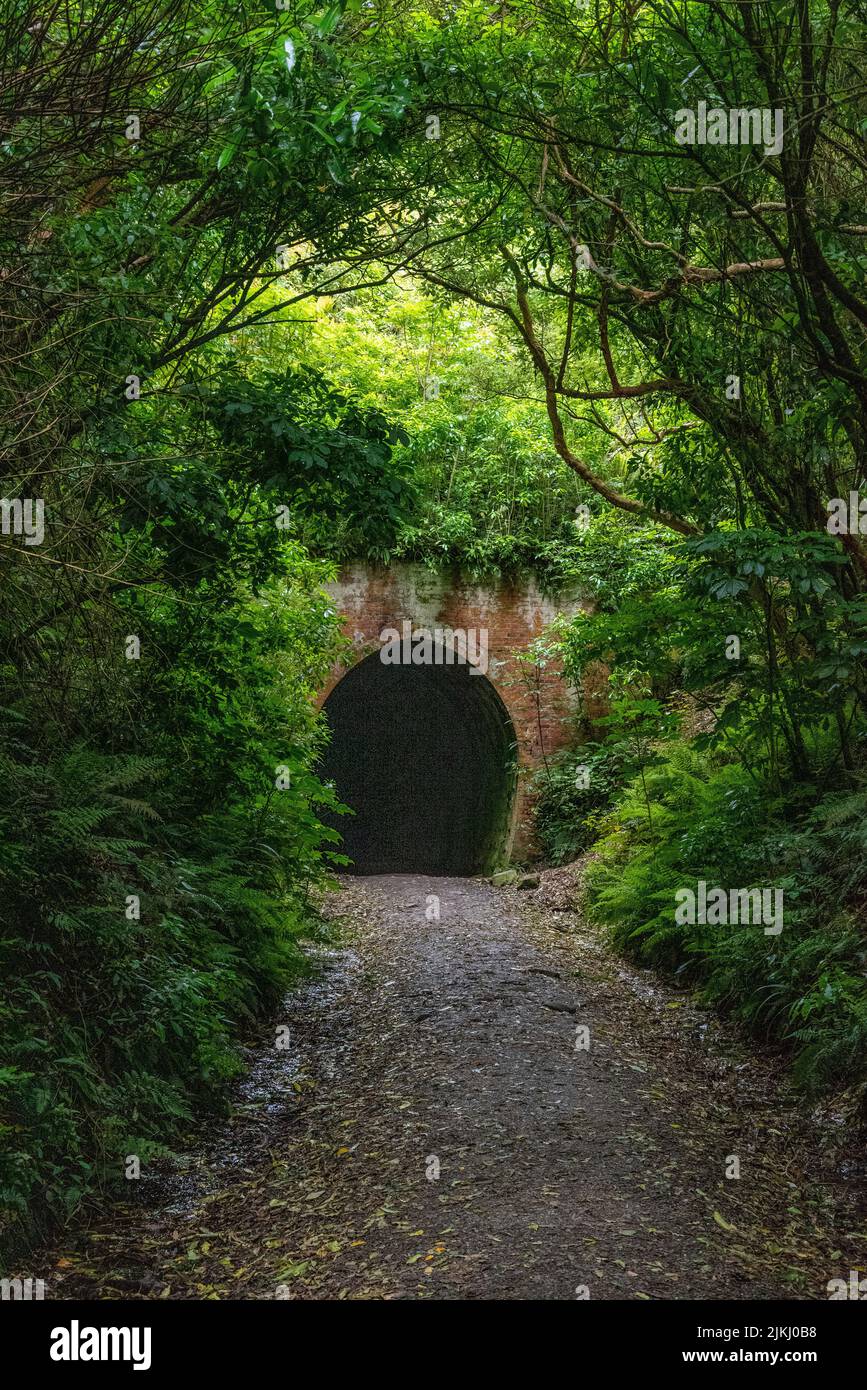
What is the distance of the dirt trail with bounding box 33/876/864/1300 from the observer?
4.00m

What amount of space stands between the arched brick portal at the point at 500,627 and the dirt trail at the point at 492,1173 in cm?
890

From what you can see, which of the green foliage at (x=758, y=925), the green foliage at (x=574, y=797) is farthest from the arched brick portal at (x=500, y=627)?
the green foliage at (x=758, y=925)

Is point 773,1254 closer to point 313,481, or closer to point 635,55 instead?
point 313,481

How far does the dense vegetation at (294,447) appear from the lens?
495cm

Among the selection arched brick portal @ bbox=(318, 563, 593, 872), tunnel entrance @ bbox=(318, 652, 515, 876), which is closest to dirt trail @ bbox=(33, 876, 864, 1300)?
arched brick portal @ bbox=(318, 563, 593, 872)

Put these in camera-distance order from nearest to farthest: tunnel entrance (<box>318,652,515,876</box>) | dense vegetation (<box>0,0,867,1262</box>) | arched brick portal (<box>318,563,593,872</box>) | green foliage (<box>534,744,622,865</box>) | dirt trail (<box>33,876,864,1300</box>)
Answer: dirt trail (<box>33,876,864,1300</box>) < dense vegetation (<box>0,0,867,1262</box>) < green foliage (<box>534,744,622,865</box>) < arched brick portal (<box>318,563,593,872</box>) < tunnel entrance (<box>318,652,515,876</box>)

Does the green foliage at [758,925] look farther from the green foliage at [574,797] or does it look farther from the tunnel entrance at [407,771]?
the tunnel entrance at [407,771]

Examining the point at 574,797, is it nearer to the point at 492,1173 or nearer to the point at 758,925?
the point at 758,925

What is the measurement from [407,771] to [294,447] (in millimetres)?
18847

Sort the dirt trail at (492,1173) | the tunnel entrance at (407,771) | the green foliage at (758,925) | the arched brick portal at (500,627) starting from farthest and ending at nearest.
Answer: the tunnel entrance at (407,771) → the arched brick portal at (500,627) → the green foliage at (758,925) → the dirt trail at (492,1173)

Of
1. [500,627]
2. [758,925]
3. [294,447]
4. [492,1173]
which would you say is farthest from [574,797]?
[492,1173]

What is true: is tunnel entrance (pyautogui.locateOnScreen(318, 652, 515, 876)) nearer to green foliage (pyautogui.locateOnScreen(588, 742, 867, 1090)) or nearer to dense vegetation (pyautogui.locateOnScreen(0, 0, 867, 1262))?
green foliage (pyautogui.locateOnScreen(588, 742, 867, 1090))

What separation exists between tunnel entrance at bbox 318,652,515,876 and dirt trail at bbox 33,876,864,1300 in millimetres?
A: 12778

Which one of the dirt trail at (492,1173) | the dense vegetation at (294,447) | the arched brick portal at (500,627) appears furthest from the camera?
the arched brick portal at (500,627)
